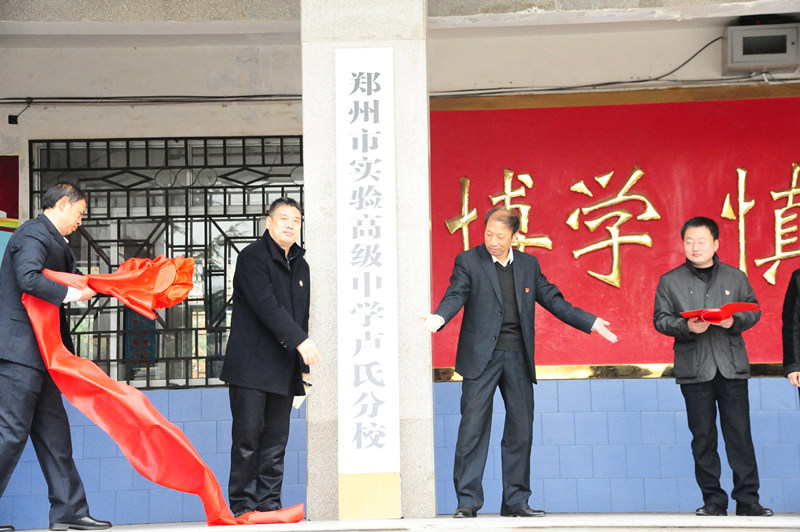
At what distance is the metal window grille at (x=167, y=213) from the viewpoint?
6.51 meters

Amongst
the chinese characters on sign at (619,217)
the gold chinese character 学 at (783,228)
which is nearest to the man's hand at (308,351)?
the chinese characters on sign at (619,217)

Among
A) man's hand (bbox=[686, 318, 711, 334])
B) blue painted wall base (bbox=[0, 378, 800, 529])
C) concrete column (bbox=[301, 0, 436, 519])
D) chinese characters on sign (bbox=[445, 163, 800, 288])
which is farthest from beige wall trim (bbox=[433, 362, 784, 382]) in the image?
concrete column (bbox=[301, 0, 436, 519])

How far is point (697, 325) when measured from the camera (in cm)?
492

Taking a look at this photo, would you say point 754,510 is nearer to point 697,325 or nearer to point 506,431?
point 697,325

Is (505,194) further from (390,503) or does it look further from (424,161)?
(390,503)

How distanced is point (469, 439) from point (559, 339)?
6.20 feet

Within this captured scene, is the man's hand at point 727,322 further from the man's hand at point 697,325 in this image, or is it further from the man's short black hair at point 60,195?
the man's short black hair at point 60,195

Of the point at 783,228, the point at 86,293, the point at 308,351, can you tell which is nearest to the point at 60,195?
the point at 86,293

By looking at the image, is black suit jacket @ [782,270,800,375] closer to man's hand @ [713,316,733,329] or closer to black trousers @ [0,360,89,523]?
man's hand @ [713,316,733,329]

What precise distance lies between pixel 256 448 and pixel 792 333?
8.93ft

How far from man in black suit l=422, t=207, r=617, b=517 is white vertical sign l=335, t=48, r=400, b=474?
0.38 metres

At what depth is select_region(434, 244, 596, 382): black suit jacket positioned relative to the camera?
4.79 metres

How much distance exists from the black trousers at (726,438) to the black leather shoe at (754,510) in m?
0.02

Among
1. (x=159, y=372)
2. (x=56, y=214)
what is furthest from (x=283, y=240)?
(x=159, y=372)
